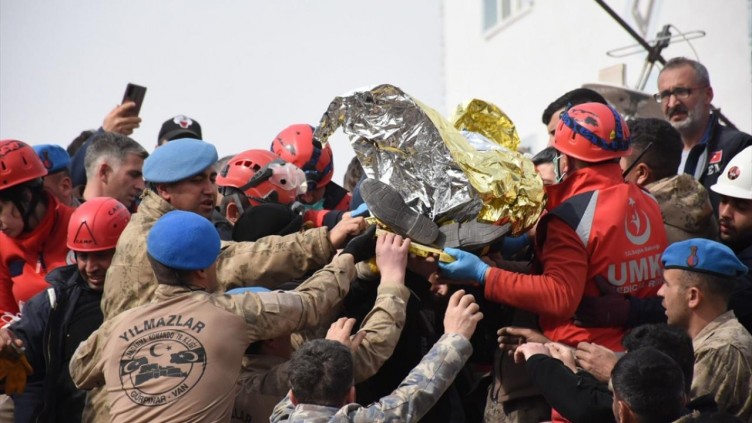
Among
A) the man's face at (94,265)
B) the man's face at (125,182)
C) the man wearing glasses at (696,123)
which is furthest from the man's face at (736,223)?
the man's face at (125,182)

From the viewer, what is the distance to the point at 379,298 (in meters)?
5.12

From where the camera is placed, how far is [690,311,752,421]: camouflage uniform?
4844 mm

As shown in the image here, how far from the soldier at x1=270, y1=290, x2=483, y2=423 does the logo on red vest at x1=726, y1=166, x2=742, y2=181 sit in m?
1.97

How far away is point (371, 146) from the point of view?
18.1 ft

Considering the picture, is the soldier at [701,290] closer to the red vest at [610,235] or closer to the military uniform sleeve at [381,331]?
the red vest at [610,235]

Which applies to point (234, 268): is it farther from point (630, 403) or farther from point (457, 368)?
point (630, 403)

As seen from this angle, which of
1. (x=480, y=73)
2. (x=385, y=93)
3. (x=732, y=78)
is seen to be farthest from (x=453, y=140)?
(x=480, y=73)

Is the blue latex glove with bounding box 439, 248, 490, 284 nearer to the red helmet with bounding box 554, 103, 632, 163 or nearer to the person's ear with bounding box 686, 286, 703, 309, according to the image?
the red helmet with bounding box 554, 103, 632, 163

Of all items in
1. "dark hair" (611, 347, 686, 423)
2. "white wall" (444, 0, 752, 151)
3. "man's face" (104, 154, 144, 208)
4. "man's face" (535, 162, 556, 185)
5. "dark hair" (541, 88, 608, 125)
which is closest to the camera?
"dark hair" (611, 347, 686, 423)

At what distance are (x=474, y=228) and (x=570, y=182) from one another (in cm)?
51

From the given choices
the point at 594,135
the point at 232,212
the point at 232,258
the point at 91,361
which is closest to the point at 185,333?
the point at 91,361

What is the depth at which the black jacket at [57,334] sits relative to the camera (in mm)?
5703

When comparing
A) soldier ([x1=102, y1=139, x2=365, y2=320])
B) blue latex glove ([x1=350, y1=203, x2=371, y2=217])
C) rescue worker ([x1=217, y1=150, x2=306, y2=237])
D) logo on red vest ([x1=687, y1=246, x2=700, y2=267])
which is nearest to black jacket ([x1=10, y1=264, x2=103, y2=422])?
soldier ([x1=102, y1=139, x2=365, y2=320])

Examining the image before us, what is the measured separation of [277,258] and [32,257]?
1846mm
